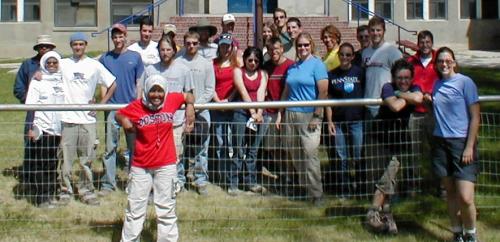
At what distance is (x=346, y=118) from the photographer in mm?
8492

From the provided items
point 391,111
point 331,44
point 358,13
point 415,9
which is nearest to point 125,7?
point 358,13

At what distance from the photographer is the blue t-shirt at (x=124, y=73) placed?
9.30 m

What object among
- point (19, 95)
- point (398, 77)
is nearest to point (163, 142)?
point (398, 77)

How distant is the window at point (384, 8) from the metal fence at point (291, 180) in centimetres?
2176

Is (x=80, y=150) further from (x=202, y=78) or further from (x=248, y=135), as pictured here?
(x=248, y=135)

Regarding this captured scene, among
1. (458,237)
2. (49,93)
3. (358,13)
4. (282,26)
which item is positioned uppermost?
(358,13)

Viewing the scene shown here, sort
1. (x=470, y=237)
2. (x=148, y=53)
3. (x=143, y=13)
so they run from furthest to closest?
(x=143, y=13) → (x=148, y=53) → (x=470, y=237)

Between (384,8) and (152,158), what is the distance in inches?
945

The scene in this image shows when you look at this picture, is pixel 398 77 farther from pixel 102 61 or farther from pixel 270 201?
pixel 102 61

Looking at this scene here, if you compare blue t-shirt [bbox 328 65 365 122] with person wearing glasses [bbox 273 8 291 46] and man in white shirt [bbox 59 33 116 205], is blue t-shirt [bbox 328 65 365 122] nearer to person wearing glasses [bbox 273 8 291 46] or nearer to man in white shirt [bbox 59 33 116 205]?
person wearing glasses [bbox 273 8 291 46]

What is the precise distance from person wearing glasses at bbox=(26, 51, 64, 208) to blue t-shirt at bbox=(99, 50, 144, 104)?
812mm

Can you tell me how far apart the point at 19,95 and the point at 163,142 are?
9.86ft

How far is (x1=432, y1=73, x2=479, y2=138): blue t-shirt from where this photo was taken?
23.4 feet

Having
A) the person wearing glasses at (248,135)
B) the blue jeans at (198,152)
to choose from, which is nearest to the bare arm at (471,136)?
the person wearing glasses at (248,135)
